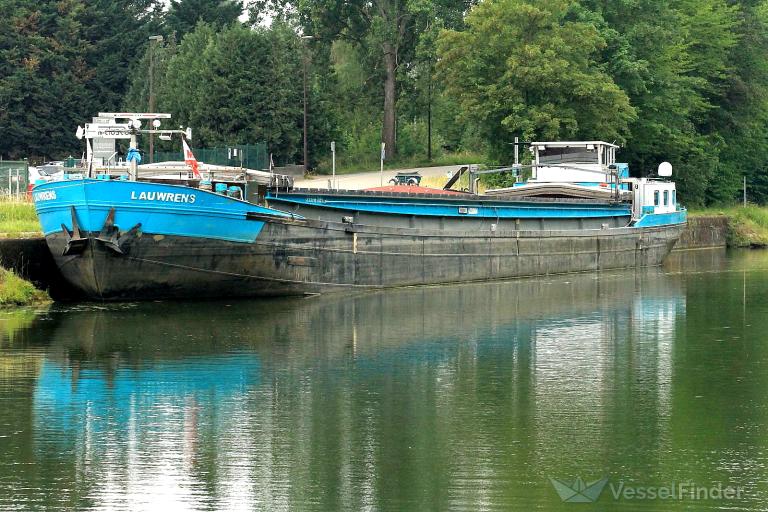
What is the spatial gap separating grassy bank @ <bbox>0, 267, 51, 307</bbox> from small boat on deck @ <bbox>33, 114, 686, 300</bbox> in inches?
28.9

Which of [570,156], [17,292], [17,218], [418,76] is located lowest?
[17,292]

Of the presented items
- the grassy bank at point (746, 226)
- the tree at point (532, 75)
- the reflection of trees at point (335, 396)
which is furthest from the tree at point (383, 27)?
the reflection of trees at point (335, 396)

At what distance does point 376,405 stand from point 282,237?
11613mm

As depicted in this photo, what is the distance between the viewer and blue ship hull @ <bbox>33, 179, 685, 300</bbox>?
1042 inches

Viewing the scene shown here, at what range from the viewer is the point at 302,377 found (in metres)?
19.4

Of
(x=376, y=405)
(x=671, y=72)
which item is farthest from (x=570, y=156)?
(x=376, y=405)

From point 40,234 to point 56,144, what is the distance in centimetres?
4161

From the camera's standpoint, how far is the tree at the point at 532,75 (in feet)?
158

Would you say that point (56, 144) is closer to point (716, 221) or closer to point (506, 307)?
point (716, 221)

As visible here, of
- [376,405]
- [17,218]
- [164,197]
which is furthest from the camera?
[17,218]

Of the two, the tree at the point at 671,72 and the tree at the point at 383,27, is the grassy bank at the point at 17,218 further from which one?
the tree at the point at 383,27

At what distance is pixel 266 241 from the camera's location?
28.1m

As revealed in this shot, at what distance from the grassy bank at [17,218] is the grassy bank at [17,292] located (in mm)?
1733

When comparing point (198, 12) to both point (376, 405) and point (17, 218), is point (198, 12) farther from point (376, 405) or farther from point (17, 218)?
point (376, 405)
